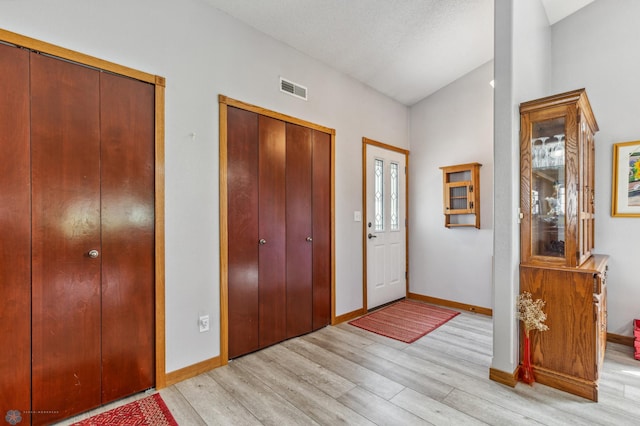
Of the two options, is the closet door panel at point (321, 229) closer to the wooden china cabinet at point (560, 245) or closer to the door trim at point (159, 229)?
the door trim at point (159, 229)

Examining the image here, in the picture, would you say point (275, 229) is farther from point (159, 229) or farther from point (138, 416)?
point (138, 416)

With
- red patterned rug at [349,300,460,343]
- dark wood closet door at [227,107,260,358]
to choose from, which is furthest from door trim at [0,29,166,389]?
red patterned rug at [349,300,460,343]

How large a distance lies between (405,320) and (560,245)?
1877 millimetres

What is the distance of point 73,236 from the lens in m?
1.90

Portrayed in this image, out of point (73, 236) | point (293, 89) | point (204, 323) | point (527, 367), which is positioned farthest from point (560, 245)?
point (73, 236)

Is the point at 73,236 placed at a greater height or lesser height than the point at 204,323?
greater

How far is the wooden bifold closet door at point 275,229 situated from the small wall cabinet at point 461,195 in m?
1.74

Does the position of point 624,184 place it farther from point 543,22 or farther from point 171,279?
point 171,279

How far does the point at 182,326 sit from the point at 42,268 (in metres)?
0.96

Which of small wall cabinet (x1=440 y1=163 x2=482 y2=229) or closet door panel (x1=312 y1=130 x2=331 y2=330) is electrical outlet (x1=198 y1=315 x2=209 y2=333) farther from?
small wall cabinet (x1=440 y1=163 x2=482 y2=229)

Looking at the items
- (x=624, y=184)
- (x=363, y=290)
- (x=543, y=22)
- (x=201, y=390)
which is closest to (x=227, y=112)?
(x=201, y=390)

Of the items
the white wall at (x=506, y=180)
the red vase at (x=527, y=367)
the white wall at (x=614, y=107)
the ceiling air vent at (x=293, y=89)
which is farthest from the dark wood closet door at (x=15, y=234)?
the white wall at (x=614, y=107)

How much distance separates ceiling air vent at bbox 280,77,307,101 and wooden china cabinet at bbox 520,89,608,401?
1.97 metres

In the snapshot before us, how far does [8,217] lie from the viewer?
5.55 feet
